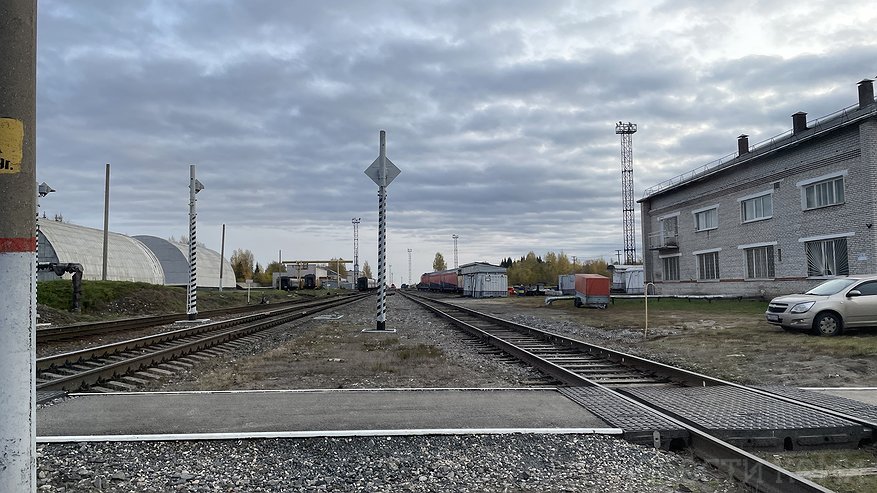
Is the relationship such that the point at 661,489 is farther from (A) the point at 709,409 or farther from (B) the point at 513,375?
(B) the point at 513,375

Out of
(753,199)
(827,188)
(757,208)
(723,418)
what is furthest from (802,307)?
(753,199)

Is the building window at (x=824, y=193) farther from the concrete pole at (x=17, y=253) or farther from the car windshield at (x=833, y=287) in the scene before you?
the concrete pole at (x=17, y=253)

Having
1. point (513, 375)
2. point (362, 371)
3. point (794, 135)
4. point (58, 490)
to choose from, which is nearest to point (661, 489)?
point (58, 490)

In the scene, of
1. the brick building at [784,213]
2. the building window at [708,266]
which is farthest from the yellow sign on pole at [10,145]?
the building window at [708,266]

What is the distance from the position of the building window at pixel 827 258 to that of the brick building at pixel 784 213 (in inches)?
2.0

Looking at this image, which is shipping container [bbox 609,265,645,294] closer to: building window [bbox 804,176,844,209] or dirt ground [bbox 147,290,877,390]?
building window [bbox 804,176,844,209]

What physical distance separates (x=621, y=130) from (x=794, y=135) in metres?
46.3

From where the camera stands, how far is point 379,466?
5.22 metres

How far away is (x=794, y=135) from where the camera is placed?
3569 cm

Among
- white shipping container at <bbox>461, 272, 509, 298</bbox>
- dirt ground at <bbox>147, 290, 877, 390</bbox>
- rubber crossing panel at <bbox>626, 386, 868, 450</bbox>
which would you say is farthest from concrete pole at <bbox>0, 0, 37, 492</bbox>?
white shipping container at <bbox>461, 272, 509, 298</bbox>

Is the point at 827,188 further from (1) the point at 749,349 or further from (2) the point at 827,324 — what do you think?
(1) the point at 749,349

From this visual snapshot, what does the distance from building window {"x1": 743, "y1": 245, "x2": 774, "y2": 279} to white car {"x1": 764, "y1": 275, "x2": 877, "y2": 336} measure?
2129 cm

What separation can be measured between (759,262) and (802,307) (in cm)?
2310

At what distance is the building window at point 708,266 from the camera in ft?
139
